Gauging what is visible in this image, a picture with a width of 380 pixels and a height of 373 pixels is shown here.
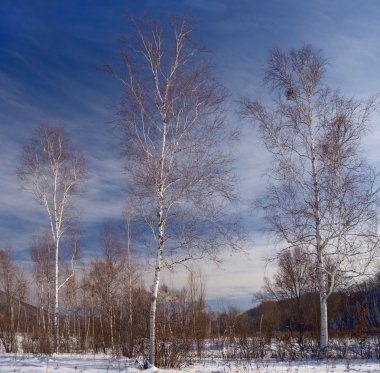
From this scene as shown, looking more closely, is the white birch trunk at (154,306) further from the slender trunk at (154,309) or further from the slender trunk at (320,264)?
the slender trunk at (320,264)

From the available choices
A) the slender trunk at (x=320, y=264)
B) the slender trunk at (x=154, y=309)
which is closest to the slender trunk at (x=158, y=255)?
the slender trunk at (x=154, y=309)

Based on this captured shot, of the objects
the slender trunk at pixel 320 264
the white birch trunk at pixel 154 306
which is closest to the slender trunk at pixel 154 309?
the white birch trunk at pixel 154 306

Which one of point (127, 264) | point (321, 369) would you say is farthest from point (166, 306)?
point (127, 264)

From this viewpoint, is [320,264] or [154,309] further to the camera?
[320,264]

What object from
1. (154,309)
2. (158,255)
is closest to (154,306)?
(154,309)

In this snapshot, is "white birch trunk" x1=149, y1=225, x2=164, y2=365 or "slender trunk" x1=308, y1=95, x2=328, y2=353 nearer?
"white birch trunk" x1=149, y1=225, x2=164, y2=365

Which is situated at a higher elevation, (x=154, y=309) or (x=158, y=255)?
(x=158, y=255)

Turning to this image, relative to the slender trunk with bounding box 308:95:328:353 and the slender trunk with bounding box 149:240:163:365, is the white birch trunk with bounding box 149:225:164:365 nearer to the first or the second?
the slender trunk with bounding box 149:240:163:365

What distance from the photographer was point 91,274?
34188mm

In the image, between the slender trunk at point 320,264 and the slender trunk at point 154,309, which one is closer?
the slender trunk at point 154,309

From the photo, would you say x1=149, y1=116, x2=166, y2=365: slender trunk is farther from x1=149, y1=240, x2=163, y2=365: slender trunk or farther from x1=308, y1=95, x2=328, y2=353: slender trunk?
x1=308, y1=95, x2=328, y2=353: slender trunk

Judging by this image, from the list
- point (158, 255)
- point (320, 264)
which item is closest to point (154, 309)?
point (158, 255)

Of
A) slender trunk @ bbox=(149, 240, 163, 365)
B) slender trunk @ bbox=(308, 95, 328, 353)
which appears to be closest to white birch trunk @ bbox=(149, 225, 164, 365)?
slender trunk @ bbox=(149, 240, 163, 365)

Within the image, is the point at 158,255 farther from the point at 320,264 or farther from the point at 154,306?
the point at 320,264
